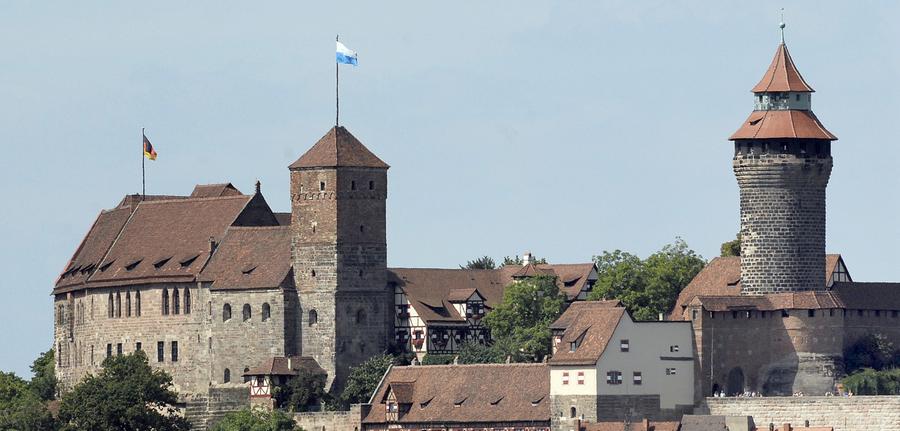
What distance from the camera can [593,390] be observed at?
116188 millimetres

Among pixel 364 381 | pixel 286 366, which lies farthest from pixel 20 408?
pixel 364 381

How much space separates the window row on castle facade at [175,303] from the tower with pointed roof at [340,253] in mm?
7275

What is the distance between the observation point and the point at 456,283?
14050 cm

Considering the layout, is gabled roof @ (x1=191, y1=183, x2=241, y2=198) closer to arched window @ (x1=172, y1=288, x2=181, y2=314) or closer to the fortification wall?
arched window @ (x1=172, y1=288, x2=181, y2=314)

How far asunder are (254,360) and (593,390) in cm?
2242

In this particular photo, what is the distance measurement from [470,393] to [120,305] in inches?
1050

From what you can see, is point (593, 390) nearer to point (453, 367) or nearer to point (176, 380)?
point (453, 367)

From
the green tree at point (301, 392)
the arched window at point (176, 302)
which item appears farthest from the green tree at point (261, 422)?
the arched window at point (176, 302)

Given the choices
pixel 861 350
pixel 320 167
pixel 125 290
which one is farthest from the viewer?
pixel 125 290

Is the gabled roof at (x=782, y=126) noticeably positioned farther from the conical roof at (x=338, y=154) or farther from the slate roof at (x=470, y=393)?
the conical roof at (x=338, y=154)

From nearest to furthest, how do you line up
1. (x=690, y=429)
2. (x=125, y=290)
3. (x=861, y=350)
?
(x=690, y=429)
(x=861, y=350)
(x=125, y=290)

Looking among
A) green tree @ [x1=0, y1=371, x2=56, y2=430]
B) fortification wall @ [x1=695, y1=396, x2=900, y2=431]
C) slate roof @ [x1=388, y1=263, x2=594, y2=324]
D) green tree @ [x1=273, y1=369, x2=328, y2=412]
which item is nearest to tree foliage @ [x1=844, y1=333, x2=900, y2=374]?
fortification wall @ [x1=695, y1=396, x2=900, y2=431]

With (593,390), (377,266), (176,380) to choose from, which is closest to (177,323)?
(176,380)

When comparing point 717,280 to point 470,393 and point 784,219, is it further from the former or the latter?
point 470,393
